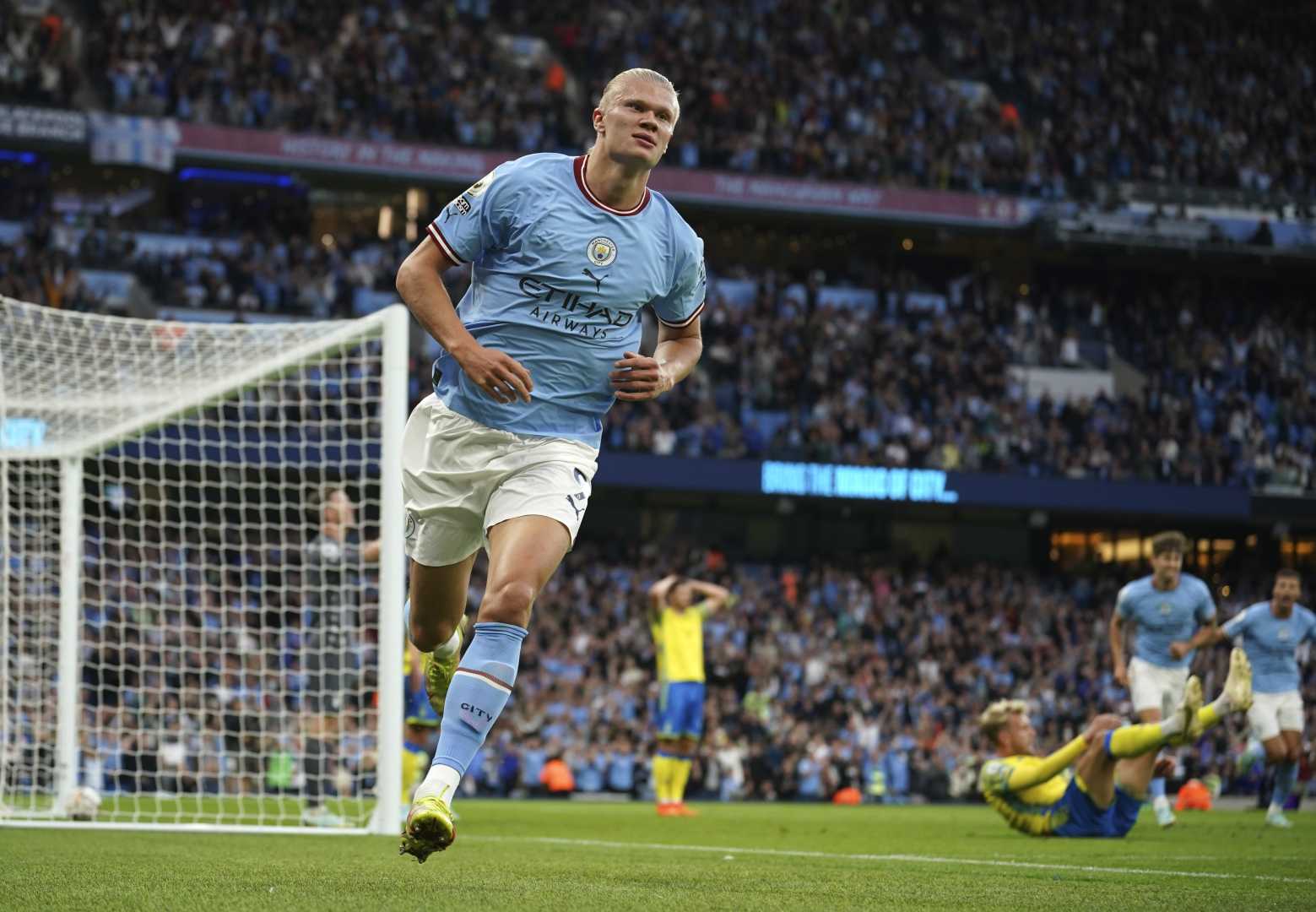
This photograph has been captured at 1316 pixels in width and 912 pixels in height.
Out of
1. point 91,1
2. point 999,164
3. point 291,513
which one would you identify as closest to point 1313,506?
point 999,164

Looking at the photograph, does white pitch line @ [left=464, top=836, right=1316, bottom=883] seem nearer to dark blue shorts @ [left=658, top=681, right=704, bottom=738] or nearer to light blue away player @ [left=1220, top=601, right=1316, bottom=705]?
dark blue shorts @ [left=658, top=681, right=704, bottom=738]

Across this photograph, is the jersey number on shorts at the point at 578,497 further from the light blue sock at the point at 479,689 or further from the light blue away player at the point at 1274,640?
the light blue away player at the point at 1274,640

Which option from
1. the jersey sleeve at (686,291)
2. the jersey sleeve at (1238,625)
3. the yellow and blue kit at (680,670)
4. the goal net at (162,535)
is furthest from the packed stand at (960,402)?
the jersey sleeve at (686,291)

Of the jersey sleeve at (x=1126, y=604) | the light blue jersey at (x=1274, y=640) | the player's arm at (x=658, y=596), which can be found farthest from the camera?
the player's arm at (x=658, y=596)

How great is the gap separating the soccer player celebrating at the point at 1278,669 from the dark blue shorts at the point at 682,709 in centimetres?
466

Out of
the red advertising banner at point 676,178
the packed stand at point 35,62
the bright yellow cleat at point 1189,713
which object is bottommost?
the bright yellow cleat at point 1189,713

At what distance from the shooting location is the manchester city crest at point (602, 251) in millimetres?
5617

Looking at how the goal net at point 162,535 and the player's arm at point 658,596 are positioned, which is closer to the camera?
the goal net at point 162,535

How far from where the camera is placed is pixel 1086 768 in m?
10.0

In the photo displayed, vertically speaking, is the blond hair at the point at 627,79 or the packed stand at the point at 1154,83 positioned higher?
the packed stand at the point at 1154,83

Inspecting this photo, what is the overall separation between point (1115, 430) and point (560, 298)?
27.6m

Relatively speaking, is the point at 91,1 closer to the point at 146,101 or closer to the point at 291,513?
the point at 146,101

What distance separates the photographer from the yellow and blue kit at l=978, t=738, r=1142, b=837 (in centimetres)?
1009

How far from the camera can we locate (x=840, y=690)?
2633 centimetres
